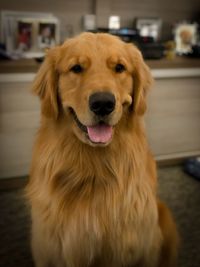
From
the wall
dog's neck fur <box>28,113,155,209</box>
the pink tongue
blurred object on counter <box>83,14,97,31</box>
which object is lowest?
dog's neck fur <box>28,113,155,209</box>

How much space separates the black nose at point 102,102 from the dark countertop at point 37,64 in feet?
3.24

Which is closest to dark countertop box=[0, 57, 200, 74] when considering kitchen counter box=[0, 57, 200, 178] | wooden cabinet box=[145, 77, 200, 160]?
kitchen counter box=[0, 57, 200, 178]

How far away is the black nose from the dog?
0.10 metres

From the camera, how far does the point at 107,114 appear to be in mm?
1062

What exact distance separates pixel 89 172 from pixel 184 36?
1.77m

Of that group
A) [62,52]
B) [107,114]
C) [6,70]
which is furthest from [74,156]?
[6,70]

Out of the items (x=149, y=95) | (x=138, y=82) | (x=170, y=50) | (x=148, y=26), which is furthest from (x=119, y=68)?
(x=148, y=26)

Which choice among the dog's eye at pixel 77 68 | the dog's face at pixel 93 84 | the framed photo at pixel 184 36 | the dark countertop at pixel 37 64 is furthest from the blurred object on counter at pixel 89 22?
the dog's eye at pixel 77 68

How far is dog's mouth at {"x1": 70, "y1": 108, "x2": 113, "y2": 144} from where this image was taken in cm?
110

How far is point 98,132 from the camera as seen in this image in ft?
3.65

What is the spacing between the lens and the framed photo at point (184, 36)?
2613 mm

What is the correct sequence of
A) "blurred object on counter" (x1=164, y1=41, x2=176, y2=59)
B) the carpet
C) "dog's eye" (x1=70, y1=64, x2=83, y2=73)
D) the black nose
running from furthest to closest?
"blurred object on counter" (x1=164, y1=41, x2=176, y2=59) → the carpet → "dog's eye" (x1=70, y1=64, x2=83, y2=73) → the black nose

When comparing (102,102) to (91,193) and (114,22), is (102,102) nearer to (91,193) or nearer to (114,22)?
(91,193)

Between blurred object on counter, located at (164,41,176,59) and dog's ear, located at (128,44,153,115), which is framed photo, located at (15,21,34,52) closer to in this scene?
blurred object on counter, located at (164,41,176,59)
